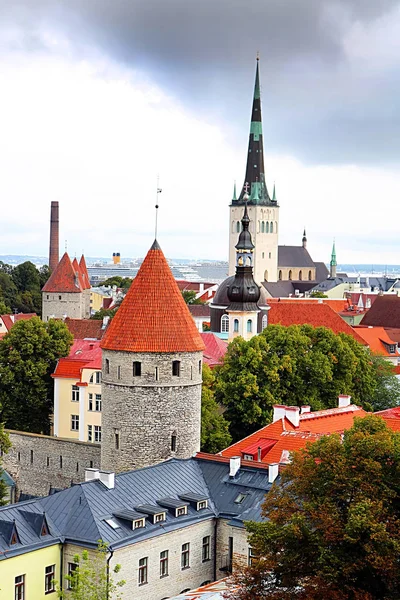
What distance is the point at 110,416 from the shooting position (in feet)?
114

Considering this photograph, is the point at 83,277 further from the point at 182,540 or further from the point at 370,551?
the point at 370,551

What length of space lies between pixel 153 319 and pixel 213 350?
23.2 m

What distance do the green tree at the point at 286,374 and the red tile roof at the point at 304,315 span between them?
77.4 feet

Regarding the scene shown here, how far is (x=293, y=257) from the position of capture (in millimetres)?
168250

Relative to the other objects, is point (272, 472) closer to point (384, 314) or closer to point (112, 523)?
point (112, 523)

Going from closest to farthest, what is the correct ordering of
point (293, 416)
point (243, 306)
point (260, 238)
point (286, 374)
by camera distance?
1. point (293, 416)
2. point (286, 374)
3. point (243, 306)
4. point (260, 238)

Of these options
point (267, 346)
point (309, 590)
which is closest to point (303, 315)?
point (267, 346)

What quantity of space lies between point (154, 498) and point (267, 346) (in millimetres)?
19862

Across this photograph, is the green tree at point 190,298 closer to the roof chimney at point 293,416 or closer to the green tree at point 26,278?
the green tree at point 26,278

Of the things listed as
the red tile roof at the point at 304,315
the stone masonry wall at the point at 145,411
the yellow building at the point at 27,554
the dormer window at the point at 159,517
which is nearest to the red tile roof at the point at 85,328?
the red tile roof at the point at 304,315

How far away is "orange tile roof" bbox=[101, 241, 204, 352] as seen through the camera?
34.8m

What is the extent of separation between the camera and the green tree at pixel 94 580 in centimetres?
2402

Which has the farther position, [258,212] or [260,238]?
[260,238]

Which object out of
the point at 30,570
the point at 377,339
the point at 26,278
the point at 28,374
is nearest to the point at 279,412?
the point at 28,374
